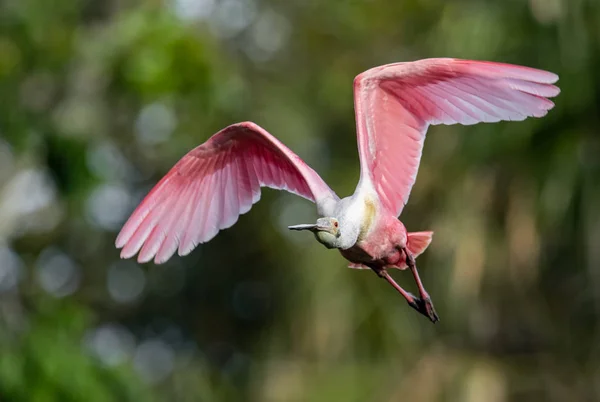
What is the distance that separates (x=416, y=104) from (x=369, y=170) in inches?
18.0

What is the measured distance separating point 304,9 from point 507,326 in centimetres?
468

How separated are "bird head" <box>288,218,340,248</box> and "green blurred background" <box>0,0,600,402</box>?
4.92 meters

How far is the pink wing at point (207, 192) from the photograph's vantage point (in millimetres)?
Result: 4570

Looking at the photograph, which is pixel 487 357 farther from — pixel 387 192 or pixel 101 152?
pixel 387 192

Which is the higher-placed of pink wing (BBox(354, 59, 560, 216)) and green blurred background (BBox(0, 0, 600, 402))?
pink wing (BBox(354, 59, 560, 216))

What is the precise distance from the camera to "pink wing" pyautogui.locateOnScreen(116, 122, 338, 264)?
4.57 m

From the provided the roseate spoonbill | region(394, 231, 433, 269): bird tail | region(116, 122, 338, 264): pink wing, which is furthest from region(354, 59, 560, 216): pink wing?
region(116, 122, 338, 264): pink wing

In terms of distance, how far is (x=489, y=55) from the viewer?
29.5ft

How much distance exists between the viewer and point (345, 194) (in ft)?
29.4

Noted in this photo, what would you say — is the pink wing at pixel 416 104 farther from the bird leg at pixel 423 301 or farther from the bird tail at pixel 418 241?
the bird leg at pixel 423 301

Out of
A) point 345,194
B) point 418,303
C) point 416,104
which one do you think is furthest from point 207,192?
point 345,194

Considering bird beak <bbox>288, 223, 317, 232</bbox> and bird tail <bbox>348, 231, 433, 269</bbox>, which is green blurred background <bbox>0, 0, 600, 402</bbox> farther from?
bird beak <bbox>288, 223, 317, 232</bbox>

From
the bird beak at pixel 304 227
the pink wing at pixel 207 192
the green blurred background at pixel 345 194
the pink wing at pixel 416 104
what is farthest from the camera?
the green blurred background at pixel 345 194

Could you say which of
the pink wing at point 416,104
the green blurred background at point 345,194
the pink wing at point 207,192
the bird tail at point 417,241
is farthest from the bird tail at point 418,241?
the green blurred background at point 345,194
